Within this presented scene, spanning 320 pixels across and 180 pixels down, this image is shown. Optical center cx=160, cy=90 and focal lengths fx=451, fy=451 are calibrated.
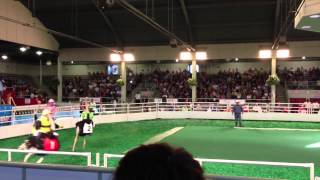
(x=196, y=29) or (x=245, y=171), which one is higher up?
(x=196, y=29)

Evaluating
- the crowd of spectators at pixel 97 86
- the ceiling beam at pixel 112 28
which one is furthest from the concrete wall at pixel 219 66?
the ceiling beam at pixel 112 28

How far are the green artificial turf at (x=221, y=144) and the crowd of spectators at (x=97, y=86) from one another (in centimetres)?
1899

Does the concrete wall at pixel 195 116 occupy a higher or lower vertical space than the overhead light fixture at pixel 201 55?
lower

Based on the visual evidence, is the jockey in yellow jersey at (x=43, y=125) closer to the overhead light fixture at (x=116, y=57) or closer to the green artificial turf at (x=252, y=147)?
the green artificial turf at (x=252, y=147)

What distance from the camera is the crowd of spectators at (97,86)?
45062mm

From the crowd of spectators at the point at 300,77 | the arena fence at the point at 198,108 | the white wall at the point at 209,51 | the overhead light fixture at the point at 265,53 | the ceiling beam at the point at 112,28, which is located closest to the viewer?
the arena fence at the point at 198,108

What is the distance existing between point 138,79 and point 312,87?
56.7 feet

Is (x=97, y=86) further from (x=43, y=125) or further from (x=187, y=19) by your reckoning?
(x=43, y=125)

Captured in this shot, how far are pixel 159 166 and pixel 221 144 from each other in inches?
678

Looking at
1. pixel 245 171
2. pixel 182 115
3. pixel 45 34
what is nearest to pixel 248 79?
pixel 182 115

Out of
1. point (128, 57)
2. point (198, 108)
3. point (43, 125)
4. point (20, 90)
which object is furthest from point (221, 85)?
point (43, 125)

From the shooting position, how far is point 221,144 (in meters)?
18.3

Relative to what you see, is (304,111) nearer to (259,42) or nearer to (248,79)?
(259,42)

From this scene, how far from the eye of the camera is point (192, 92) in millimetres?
39156
